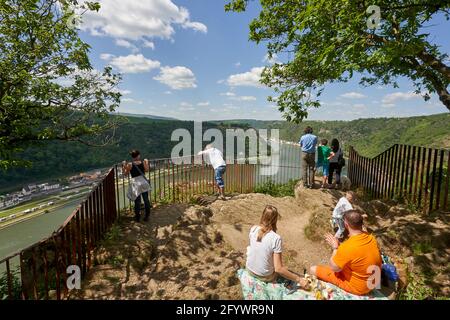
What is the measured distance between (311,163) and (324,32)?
4.11 m

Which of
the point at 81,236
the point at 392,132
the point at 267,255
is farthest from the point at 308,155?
the point at 392,132

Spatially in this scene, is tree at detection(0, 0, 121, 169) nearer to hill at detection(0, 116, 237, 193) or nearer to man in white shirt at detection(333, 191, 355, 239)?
man in white shirt at detection(333, 191, 355, 239)

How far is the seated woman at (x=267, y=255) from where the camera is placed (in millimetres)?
2789

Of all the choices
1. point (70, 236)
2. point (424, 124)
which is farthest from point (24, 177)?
point (424, 124)

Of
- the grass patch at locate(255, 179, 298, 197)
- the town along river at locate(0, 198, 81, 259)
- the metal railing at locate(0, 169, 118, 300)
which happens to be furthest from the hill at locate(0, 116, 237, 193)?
the metal railing at locate(0, 169, 118, 300)

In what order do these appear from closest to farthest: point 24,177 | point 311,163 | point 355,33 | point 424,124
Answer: point 355,33, point 311,163, point 24,177, point 424,124

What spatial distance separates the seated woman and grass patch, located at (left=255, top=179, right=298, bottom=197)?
739 cm

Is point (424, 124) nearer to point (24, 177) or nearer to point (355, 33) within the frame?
point (355, 33)

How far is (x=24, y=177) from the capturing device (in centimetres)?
5766

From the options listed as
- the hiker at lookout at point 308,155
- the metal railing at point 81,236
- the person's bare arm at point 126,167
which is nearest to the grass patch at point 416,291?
the hiker at lookout at point 308,155

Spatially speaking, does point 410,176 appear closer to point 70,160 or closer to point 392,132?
point 70,160

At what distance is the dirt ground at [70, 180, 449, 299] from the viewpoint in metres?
3.58

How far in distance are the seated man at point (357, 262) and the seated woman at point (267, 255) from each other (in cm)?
46
